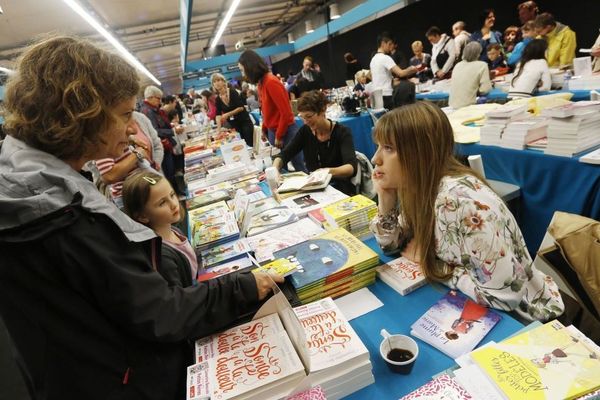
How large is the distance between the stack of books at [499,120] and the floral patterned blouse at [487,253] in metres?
1.64

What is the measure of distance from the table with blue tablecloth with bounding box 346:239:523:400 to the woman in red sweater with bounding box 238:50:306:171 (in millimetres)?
2613

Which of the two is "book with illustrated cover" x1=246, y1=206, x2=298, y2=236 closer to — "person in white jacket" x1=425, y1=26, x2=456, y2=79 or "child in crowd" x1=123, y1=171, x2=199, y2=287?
"child in crowd" x1=123, y1=171, x2=199, y2=287

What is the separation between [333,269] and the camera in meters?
1.23

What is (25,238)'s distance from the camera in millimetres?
669

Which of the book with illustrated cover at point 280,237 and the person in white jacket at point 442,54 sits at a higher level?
the person in white jacket at point 442,54

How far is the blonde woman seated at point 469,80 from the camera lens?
3996 mm

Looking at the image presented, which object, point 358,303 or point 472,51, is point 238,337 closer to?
point 358,303

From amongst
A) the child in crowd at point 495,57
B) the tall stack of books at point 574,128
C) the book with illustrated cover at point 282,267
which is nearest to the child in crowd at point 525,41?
the child in crowd at point 495,57

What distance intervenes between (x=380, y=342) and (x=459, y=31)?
6.46 metres

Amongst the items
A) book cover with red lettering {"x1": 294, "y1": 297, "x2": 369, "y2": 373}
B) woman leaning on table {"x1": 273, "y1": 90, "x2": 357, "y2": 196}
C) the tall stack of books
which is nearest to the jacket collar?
book cover with red lettering {"x1": 294, "y1": 297, "x2": 369, "y2": 373}

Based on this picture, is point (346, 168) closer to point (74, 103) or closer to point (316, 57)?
point (74, 103)

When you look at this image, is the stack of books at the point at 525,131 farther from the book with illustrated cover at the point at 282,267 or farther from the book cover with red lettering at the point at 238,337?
the book cover with red lettering at the point at 238,337

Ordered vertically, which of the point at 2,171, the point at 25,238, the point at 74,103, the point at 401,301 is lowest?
the point at 401,301

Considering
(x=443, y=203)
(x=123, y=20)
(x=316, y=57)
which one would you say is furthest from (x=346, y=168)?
(x=316, y=57)
